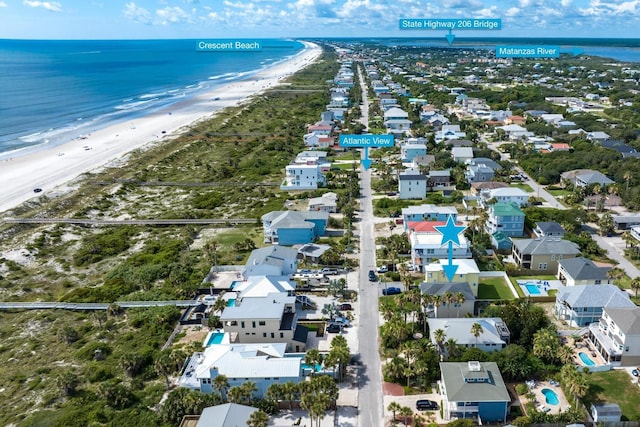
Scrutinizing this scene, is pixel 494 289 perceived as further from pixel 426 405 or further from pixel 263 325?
pixel 263 325

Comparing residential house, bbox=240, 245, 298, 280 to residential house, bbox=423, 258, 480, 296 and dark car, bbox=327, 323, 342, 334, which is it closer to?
dark car, bbox=327, 323, 342, 334

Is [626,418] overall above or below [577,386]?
below

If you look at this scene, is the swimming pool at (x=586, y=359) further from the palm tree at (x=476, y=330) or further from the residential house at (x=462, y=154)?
the residential house at (x=462, y=154)

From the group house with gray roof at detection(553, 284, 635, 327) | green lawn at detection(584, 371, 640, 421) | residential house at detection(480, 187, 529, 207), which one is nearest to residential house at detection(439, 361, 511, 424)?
green lawn at detection(584, 371, 640, 421)

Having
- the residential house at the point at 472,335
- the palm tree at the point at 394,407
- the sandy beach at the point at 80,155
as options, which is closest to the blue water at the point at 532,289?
the residential house at the point at 472,335

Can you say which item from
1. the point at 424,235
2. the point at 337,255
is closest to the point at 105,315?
the point at 337,255

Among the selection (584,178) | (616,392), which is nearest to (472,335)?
(616,392)

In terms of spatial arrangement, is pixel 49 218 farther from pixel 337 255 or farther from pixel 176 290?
pixel 337 255
